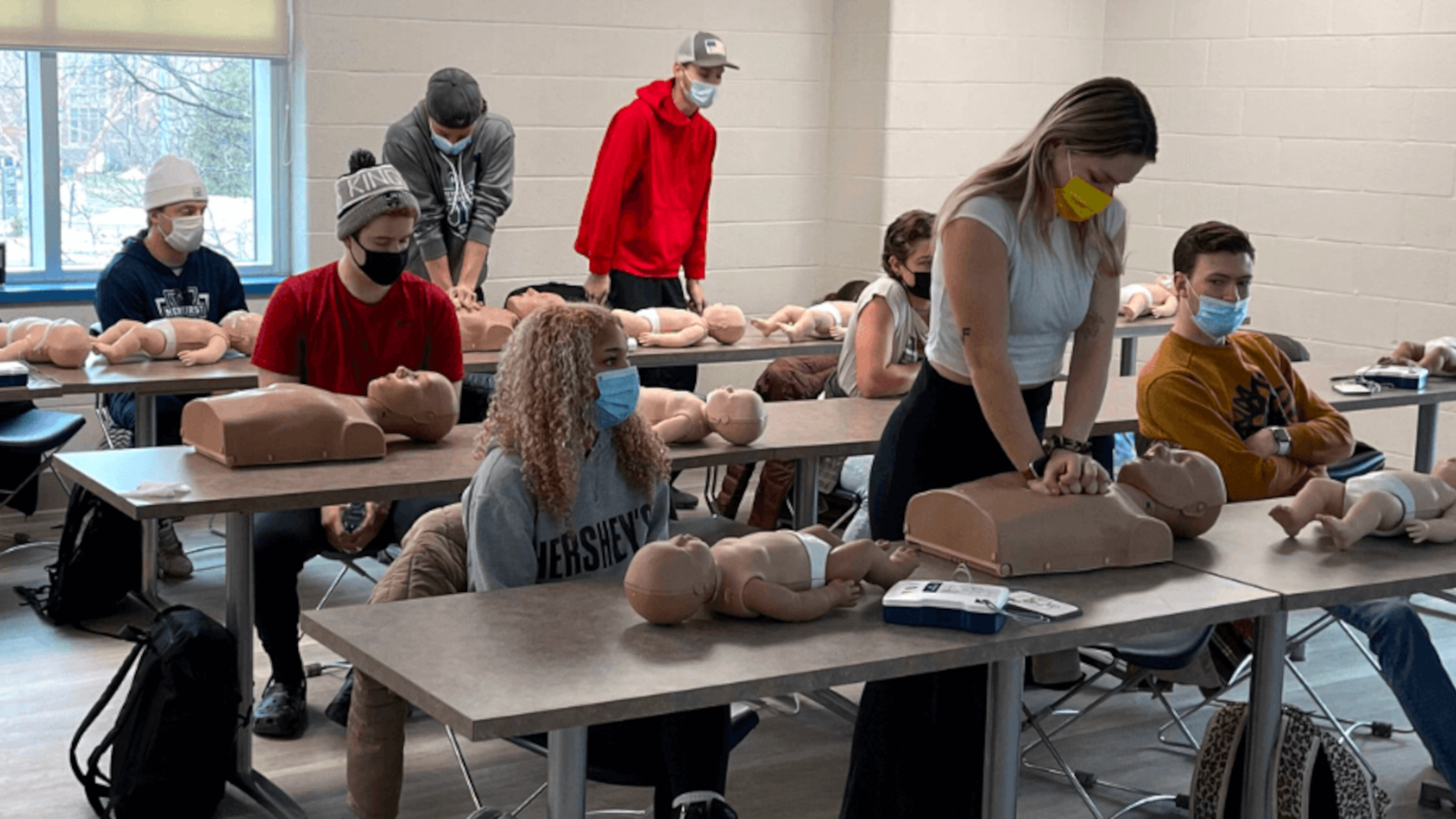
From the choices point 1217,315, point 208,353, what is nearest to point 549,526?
point 1217,315

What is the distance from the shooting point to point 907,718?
263cm

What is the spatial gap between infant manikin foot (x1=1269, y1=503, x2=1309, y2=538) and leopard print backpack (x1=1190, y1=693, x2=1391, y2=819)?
1.03 ft

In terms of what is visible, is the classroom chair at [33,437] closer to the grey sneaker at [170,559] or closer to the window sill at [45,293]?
the grey sneaker at [170,559]

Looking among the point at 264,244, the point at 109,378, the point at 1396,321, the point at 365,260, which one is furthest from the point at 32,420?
the point at 1396,321

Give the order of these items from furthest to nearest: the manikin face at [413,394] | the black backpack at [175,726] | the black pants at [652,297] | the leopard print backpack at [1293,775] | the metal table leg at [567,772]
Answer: the black pants at [652,297], the manikin face at [413,394], the black backpack at [175,726], the leopard print backpack at [1293,775], the metal table leg at [567,772]

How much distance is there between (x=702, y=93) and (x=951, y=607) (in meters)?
4.05

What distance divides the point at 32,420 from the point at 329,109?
5.54ft

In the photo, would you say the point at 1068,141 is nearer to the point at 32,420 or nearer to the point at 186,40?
the point at 32,420

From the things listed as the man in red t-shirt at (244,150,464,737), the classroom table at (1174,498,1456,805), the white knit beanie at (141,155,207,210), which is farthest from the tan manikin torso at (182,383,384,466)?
the white knit beanie at (141,155,207,210)

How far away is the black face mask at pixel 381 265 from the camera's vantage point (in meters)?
3.64

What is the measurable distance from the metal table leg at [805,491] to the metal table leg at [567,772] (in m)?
1.84

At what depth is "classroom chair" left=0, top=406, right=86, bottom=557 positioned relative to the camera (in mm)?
4816

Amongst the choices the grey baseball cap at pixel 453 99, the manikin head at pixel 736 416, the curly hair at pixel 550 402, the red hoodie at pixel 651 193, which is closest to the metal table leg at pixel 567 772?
the curly hair at pixel 550 402

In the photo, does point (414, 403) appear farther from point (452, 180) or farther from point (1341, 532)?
point (452, 180)
